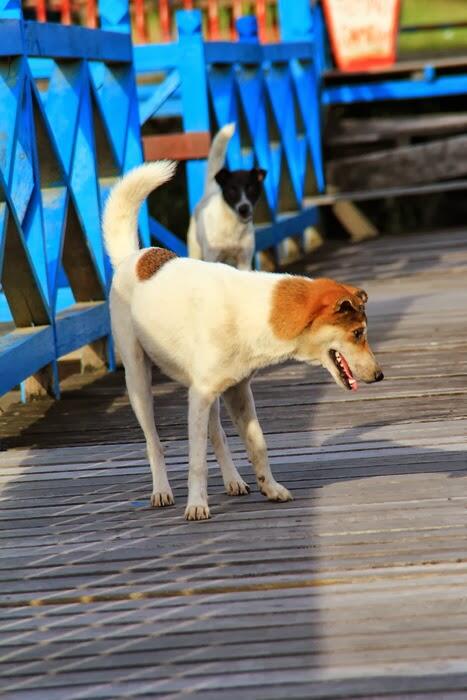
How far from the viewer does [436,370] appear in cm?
570

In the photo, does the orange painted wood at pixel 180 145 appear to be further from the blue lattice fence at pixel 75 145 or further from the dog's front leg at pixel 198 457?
the dog's front leg at pixel 198 457

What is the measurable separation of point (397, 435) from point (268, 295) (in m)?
1.10

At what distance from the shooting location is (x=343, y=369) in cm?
372

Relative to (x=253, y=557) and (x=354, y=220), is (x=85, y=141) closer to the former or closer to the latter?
(x=253, y=557)

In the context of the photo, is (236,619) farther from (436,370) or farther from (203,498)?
(436,370)

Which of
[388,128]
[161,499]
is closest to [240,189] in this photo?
[161,499]

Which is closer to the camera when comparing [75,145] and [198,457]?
[198,457]

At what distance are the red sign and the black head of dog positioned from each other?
391cm

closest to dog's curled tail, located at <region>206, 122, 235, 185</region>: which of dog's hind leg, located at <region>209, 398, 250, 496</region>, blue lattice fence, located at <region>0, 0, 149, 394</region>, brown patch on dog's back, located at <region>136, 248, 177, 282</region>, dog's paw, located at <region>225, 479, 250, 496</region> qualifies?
blue lattice fence, located at <region>0, 0, 149, 394</region>

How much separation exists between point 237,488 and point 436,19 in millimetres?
11468

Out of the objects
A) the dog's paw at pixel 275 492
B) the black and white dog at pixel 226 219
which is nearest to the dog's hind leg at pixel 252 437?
the dog's paw at pixel 275 492

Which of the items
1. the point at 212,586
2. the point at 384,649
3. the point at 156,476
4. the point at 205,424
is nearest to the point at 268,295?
the point at 205,424

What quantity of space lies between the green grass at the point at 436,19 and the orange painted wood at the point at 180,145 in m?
6.77

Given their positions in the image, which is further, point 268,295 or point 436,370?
point 436,370
